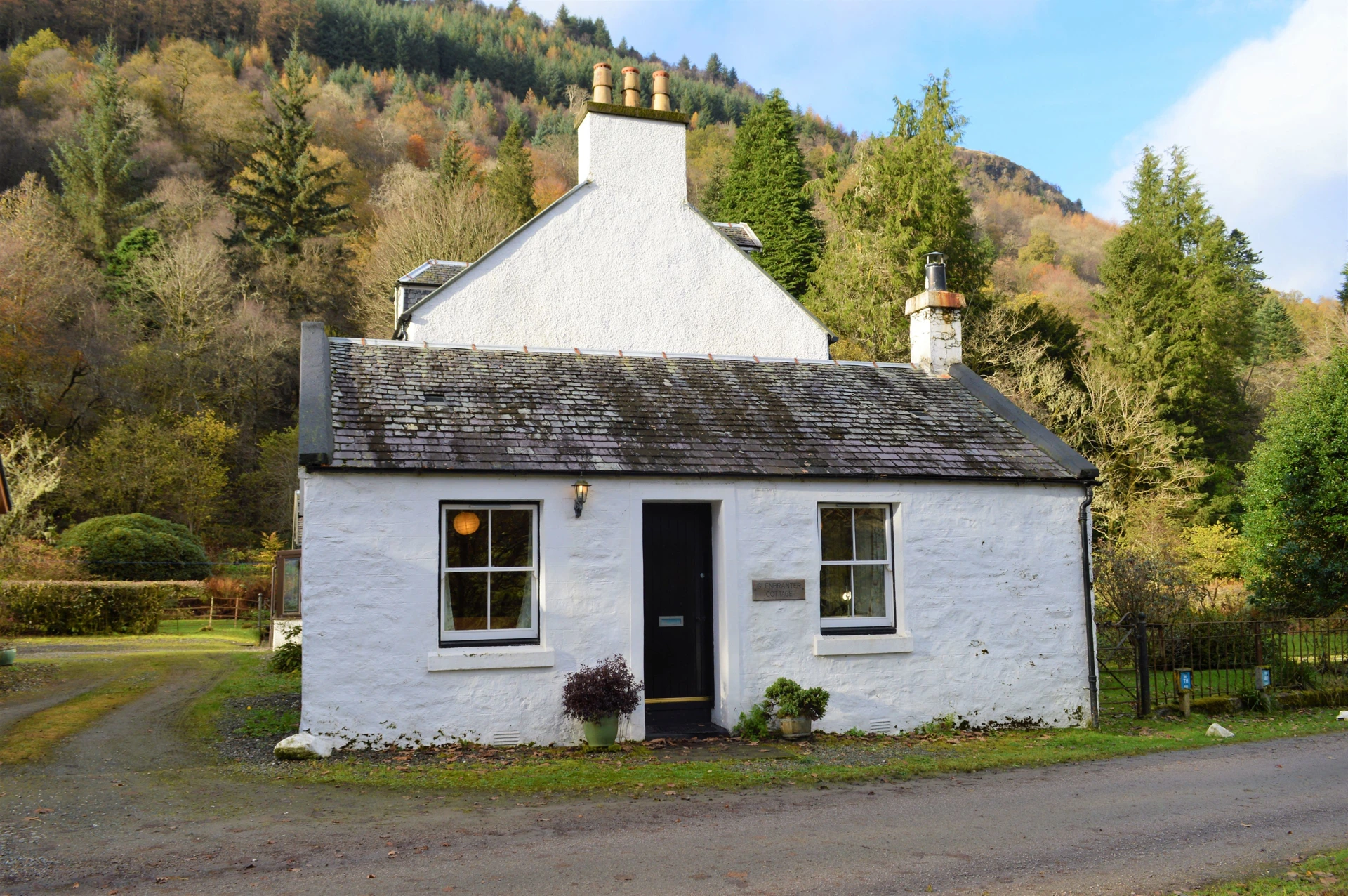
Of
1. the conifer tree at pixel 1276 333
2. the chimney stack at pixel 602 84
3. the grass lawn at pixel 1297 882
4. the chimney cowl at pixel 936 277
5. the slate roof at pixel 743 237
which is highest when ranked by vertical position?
the conifer tree at pixel 1276 333

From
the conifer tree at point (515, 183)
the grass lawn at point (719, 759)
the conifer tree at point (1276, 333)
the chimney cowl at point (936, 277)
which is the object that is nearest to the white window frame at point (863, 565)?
the grass lawn at point (719, 759)

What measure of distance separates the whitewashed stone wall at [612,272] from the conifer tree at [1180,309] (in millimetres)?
23676

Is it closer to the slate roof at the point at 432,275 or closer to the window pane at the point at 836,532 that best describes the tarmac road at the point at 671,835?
the window pane at the point at 836,532

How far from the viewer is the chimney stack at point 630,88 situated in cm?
1780

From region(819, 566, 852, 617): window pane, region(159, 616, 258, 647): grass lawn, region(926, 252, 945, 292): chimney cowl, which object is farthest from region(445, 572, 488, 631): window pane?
region(159, 616, 258, 647): grass lawn

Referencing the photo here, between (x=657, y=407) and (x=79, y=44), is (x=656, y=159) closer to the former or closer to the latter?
(x=657, y=407)

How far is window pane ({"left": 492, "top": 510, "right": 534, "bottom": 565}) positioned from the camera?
36.4 feet

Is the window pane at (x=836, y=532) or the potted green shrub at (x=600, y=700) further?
the window pane at (x=836, y=532)

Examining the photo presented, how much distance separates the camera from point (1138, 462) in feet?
105

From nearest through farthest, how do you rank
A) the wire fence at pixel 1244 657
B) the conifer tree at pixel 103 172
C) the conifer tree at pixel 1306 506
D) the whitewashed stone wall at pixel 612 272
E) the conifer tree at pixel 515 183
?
1. the wire fence at pixel 1244 657
2. the whitewashed stone wall at pixel 612 272
3. the conifer tree at pixel 1306 506
4. the conifer tree at pixel 103 172
5. the conifer tree at pixel 515 183

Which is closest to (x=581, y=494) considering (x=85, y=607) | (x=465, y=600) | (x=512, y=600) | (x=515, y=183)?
(x=512, y=600)

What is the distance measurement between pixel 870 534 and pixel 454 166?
4288 cm

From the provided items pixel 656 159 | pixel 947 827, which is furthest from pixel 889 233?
pixel 947 827

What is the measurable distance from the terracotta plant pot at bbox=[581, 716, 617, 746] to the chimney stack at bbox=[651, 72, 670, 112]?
1171 centimetres
